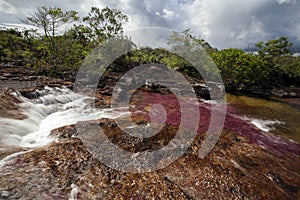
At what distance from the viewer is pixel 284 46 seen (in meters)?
29.0

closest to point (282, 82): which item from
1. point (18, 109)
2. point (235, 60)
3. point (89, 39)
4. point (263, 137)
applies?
point (235, 60)

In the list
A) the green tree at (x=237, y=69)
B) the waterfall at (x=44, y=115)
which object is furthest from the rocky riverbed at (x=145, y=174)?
the green tree at (x=237, y=69)

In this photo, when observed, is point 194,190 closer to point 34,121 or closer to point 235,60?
point 34,121

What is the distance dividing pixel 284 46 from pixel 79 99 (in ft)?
114

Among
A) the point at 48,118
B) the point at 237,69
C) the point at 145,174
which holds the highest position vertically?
the point at 237,69

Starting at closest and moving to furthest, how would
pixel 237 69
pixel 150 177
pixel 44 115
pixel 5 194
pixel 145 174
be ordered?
pixel 5 194 → pixel 150 177 → pixel 145 174 → pixel 44 115 → pixel 237 69

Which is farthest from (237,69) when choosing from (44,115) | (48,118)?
(44,115)

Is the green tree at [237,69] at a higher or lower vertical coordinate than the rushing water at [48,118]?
higher

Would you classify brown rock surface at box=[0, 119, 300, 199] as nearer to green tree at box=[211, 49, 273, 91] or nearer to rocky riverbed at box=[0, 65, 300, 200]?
rocky riverbed at box=[0, 65, 300, 200]

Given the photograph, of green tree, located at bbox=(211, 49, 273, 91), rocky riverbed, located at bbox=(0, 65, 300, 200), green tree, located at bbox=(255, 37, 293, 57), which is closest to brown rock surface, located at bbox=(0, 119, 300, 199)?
rocky riverbed, located at bbox=(0, 65, 300, 200)

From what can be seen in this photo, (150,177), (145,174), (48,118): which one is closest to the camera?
(150,177)

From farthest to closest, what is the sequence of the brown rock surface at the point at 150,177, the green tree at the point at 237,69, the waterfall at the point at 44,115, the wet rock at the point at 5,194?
1. the green tree at the point at 237,69
2. the waterfall at the point at 44,115
3. the brown rock surface at the point at 150,177
4. the wet rock at the point at 5,194

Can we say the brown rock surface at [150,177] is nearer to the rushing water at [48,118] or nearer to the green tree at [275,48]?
the rushing water at [48,118]

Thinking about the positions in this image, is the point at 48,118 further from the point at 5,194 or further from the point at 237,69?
the point at 237,69
